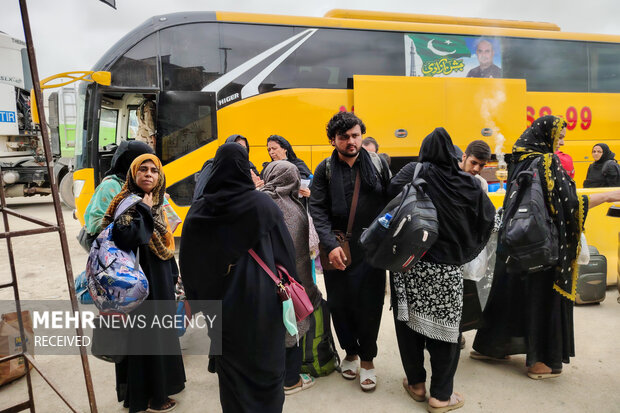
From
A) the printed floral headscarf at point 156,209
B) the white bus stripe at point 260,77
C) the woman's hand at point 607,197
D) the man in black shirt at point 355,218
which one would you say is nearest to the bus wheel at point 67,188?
the white bus stripe at point 260,77

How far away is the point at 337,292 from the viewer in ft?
9.37

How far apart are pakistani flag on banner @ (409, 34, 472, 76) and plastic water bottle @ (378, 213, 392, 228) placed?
5695 mm

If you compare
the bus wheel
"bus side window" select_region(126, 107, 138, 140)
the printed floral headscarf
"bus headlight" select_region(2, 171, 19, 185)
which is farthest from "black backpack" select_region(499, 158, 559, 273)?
"bus headlight" select_region(2, 171, 19, 185)

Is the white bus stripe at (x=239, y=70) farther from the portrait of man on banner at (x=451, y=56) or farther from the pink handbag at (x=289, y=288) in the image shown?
the pink handbag at (x=289, y=288)

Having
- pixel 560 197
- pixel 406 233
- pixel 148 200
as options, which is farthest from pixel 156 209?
pixel 560 197

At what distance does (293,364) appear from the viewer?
2717 mm

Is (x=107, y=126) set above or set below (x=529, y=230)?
above

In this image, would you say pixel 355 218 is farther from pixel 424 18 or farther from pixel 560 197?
pixel 424 18

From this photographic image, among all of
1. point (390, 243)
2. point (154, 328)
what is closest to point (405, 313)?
point (390, 243)

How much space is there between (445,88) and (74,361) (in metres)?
6.70

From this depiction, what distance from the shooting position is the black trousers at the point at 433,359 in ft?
8.15

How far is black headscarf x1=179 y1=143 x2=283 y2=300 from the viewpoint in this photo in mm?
1755

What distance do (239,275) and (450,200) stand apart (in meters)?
1.33

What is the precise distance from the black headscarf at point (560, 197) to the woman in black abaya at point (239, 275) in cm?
184
